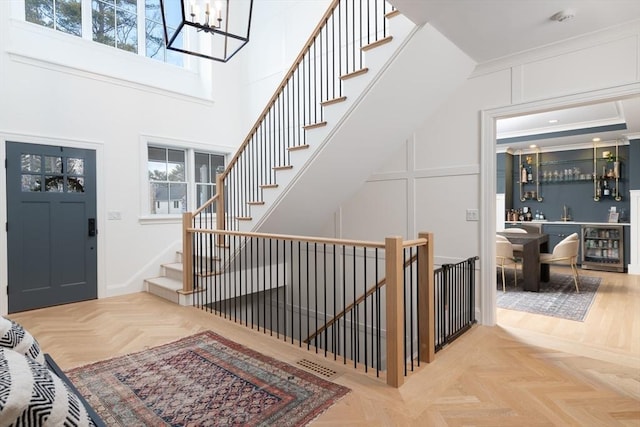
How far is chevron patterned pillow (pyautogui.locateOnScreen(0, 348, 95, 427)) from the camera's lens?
31.2 inches

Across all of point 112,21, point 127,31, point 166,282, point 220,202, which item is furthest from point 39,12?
point 166,282

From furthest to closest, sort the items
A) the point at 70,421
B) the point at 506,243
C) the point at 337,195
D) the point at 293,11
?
the point at 293,11 < the point at 506,243 < the point at 337,195 < the point at 70,421

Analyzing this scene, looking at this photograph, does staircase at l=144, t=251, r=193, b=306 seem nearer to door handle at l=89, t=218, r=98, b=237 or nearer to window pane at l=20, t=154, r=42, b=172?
door handle at l=89, t=218, r=98, b=237

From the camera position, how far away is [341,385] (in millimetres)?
2395

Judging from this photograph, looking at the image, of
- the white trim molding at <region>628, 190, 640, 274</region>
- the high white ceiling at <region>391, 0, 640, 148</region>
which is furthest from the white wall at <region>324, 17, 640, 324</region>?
the white trim molding at <region>628, 190, 640, 274</region>

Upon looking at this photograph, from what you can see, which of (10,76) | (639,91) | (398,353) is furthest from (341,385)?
(10,76)

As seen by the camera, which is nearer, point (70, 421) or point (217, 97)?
point (70, 421)

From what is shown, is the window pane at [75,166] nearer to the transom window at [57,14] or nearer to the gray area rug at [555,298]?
the transom window at [57,14]

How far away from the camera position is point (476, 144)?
3.69m

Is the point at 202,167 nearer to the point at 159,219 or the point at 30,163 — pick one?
the point at 159,219

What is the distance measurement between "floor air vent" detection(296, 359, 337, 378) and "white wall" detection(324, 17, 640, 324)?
6.31 feet

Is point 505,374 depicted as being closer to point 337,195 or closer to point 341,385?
point 341,385

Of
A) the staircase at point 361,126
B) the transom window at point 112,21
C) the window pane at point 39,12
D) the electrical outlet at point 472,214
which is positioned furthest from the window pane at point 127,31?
the electrical outlet at point 472,214

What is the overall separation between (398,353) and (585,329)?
2510mm
